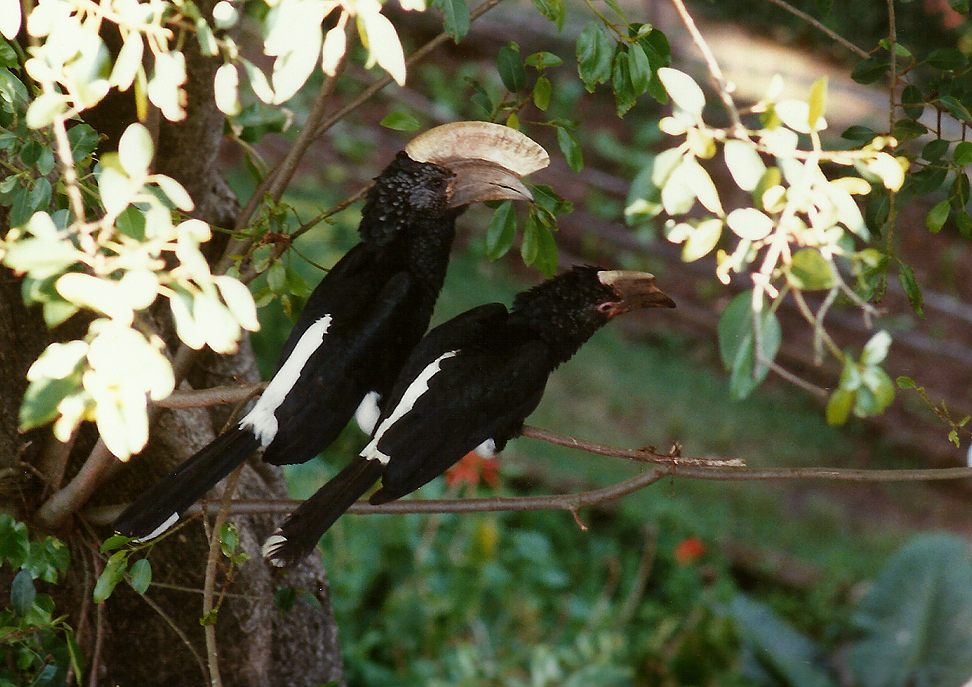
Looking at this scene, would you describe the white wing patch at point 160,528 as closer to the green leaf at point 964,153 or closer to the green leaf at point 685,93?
the green leaf at point 685,93

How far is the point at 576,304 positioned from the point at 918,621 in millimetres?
2555

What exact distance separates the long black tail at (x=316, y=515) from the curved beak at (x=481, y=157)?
544 mm

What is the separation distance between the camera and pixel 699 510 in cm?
451

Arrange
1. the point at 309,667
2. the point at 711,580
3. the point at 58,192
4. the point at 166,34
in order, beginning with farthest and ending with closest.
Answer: the point at 711,580 < the point at 309,667 < the point at 58,192 < the point at 166,34

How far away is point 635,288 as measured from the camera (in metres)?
1.70

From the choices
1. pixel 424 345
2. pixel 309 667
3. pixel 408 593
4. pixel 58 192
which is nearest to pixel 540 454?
pixel 408 593

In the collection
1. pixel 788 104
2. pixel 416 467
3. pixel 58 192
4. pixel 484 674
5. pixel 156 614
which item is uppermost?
pixel 788 104

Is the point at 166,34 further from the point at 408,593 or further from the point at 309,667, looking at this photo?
the point at 408,593

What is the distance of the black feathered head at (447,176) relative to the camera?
1507 mm

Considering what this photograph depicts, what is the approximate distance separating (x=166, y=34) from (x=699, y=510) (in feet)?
13.4

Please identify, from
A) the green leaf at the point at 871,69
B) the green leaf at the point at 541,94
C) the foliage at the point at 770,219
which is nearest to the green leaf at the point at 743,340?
the foliage at the point at 770,219

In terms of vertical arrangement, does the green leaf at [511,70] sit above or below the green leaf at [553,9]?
below

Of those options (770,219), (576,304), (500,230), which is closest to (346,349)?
(500,230)

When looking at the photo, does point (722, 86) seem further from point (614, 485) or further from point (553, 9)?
point (614, 485)
